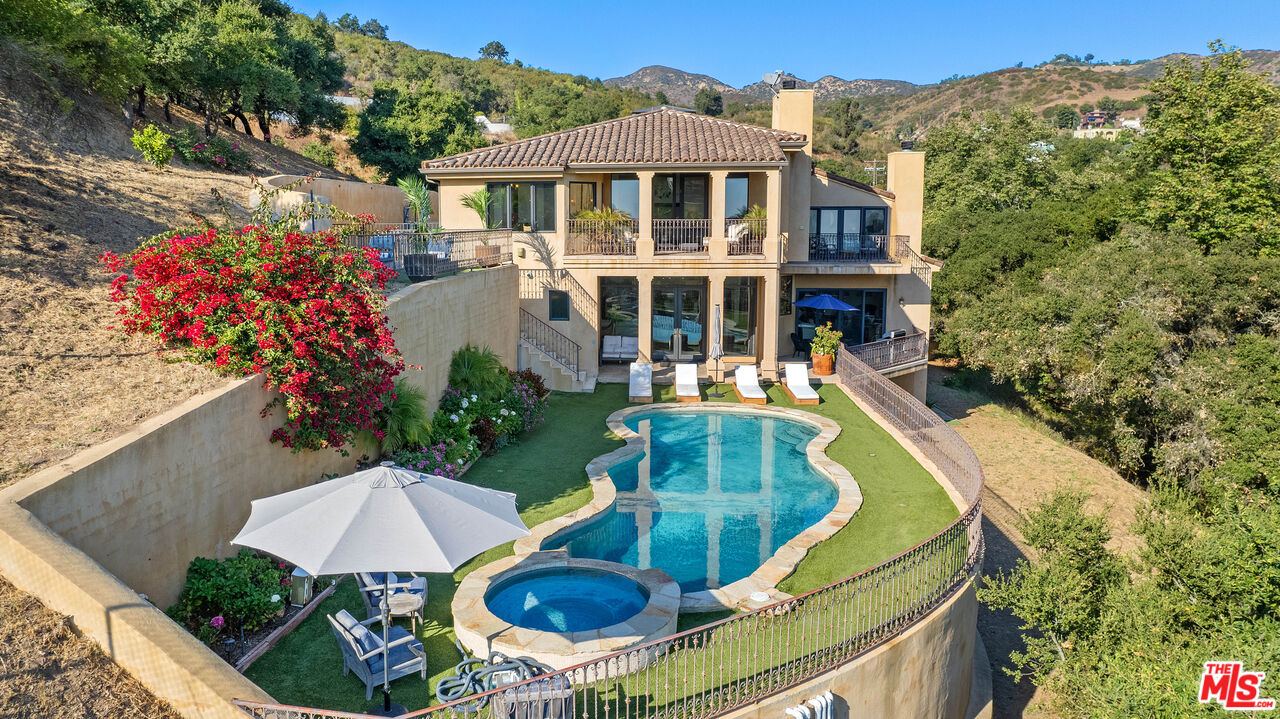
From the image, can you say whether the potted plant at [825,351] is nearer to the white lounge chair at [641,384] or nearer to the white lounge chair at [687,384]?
the white lounge chair at [687,384]

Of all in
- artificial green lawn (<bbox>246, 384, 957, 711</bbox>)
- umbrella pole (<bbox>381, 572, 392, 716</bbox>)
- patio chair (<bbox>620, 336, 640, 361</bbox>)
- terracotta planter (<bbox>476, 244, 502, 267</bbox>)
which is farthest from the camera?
patio chair (<bbox>620, 336, 640, 361</bbox>)

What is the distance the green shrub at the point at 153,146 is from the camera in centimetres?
2289

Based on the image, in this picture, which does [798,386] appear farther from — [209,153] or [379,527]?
[209,153]

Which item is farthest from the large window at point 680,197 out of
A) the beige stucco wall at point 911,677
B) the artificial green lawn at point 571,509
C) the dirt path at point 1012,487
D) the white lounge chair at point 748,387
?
the beige stucco wall at point 911,677

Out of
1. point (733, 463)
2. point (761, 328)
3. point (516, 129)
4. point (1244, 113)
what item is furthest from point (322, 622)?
point (516, 129)

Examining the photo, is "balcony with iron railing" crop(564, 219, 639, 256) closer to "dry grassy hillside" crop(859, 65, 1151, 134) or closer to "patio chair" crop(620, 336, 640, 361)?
"patio chair" crop(620, 336, 640, 361)

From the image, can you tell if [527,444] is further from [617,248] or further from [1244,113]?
[1244,113]

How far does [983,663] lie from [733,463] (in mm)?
6269

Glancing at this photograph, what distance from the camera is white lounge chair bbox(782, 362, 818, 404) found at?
73.9 feet

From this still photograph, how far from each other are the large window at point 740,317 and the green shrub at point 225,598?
1966cm

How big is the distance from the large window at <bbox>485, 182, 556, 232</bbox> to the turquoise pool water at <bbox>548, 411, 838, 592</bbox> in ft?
25.1

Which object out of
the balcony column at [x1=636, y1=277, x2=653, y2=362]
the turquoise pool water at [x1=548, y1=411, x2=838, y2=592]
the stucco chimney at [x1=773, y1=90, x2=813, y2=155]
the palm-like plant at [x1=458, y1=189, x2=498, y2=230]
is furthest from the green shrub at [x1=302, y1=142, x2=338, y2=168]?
the turquoise pool water at [x1=548, y1=411, x2=838, y2=592]

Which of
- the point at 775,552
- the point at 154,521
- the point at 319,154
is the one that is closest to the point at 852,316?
the point at 775,552

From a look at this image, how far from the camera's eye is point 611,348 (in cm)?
2705
